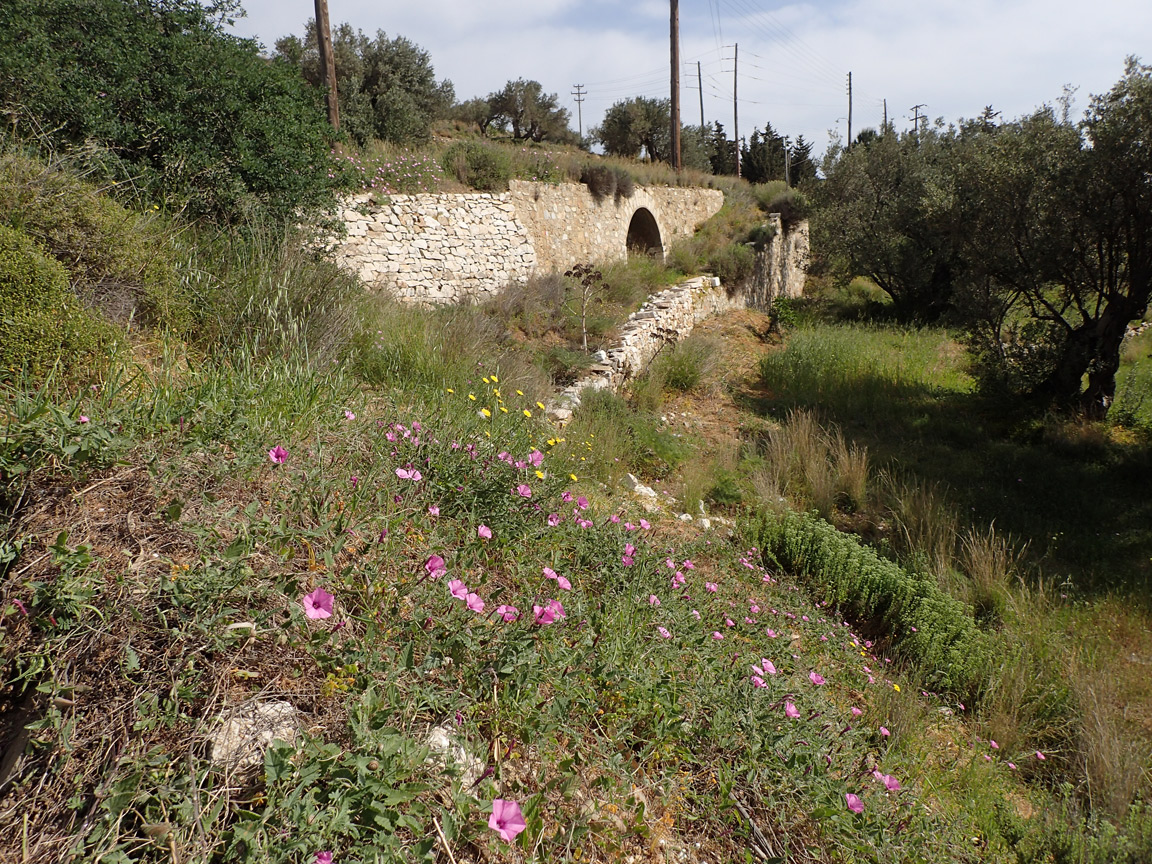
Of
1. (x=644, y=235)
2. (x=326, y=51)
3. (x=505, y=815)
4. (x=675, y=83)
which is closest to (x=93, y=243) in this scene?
(x=505, y=815)

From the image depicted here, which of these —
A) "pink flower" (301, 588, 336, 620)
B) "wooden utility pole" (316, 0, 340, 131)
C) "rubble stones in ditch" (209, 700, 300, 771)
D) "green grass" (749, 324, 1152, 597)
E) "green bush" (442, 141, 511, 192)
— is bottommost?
"green grass" (749, 324, 1152, 597)

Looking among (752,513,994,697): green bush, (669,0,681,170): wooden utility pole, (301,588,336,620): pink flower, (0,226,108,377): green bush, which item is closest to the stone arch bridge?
(669,0,681,170): wooden utility pole

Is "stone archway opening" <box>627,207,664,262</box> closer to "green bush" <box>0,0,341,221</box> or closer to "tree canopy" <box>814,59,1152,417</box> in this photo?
"tree canopy" <box>814,59,1152,417</box>

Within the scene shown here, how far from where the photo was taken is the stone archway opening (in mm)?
17156

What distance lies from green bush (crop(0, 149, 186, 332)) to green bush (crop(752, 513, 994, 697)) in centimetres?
437

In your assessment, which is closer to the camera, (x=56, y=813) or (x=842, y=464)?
(x=56, y=813)

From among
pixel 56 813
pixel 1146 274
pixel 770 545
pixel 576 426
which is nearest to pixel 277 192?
pixel 576 426

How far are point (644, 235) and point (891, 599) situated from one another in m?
15.4

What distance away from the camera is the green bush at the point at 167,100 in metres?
5.08

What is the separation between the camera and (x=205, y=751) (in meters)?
1.46

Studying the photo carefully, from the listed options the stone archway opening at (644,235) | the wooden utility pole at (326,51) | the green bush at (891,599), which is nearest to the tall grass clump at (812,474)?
the green bush at (891,599)

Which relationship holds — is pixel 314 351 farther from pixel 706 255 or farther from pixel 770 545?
pixel 706 255

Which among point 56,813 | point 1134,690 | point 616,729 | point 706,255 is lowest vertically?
point 1134,690

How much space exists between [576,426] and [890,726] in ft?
11.7
